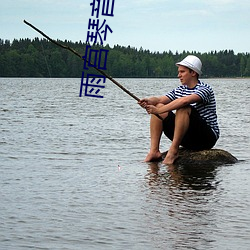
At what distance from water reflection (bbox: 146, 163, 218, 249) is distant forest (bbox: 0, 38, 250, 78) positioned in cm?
9701

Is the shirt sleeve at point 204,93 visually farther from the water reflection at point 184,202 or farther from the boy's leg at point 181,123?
the water reflection at point 184,202

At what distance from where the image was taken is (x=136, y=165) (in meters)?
9.14

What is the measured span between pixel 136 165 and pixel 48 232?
3998mm

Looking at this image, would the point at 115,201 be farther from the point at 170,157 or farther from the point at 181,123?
the point at 170,157

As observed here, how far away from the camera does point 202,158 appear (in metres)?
9.09

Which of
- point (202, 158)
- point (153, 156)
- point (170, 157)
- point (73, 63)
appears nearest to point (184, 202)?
point (170, 157)

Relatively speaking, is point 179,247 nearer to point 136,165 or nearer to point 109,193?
point 109,193

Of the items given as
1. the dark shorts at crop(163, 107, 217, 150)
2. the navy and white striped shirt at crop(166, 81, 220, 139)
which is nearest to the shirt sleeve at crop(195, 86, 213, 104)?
the navy and white striped shirt at crop(166, 81, 220, 139)

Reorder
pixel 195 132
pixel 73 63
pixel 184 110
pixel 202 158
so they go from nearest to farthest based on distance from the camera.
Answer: pixel 184 110
pixel 195 132
pixel 202 158
pixel 73 63

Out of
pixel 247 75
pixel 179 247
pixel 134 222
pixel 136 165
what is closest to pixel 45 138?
pixel 136 165

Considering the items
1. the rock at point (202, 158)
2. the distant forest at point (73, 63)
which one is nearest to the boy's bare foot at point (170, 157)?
the rock at point (202, 158)

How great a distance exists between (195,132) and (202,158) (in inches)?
18.9

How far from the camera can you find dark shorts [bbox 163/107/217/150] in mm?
8633

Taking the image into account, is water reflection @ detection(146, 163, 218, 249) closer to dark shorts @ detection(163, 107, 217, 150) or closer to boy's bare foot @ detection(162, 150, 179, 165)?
boy's bare foot @ detection(162, 150, 179, 165)
